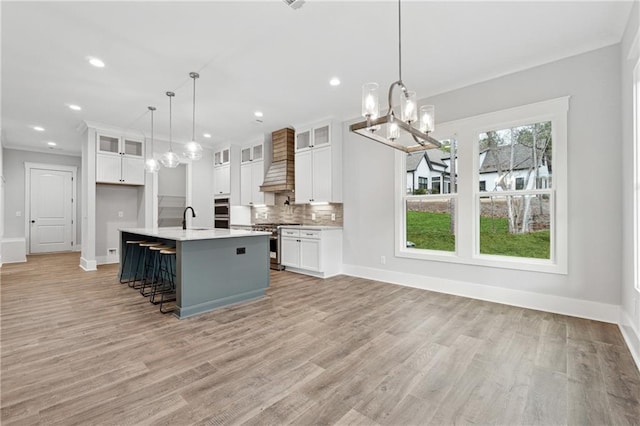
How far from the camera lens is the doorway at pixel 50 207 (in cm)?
805

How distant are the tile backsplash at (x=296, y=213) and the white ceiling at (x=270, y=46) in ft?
6.85

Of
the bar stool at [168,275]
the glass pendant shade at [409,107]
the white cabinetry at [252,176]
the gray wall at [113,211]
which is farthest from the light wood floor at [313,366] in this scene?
the white cabinetry at [252,176]

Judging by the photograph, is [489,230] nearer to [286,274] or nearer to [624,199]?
[624,199]

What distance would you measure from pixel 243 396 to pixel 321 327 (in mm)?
1237

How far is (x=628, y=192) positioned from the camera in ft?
9.07

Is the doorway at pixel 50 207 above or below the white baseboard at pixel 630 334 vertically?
above

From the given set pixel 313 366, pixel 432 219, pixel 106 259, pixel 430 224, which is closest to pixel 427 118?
pixel 313 366

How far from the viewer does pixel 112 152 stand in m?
6.31

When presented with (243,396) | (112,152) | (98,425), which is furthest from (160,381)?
(112,152)

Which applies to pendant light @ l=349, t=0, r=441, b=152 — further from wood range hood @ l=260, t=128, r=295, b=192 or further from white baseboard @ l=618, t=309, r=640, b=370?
wood range hood @ l=260, t=128, r=295, b=192

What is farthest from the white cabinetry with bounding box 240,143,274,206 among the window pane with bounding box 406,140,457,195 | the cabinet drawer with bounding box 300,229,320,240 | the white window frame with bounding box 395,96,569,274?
the window pane with bounding box 406,140,457,195

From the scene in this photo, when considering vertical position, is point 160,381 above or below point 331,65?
below

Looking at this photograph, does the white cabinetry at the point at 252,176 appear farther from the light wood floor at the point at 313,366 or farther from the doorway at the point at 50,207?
the doorway at the point at 50,207

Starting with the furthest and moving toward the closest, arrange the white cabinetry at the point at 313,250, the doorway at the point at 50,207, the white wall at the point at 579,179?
the doorway at the point at 50,207, the white cabinetry at the point at 313,250, the white wall at the point at 579,179
